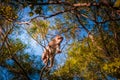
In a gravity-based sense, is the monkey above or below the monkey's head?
below

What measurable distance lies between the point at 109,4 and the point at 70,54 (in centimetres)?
1036

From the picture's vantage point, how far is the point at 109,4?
6.45m

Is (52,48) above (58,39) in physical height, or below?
below

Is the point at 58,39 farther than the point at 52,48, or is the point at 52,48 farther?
the point at 58,39

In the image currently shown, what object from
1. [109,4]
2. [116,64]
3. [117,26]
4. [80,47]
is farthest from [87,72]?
[109,4]

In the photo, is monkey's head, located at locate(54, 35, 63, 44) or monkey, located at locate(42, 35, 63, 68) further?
monkey's head, located at locate(54, 35, 63, 44)

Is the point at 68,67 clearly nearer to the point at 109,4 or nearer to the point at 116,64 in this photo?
the point at 116,64

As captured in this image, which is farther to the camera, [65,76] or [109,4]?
[65,76]

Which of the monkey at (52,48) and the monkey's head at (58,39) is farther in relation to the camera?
the monkey's head at (58,39)

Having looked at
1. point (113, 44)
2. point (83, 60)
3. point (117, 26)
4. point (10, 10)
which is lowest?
point (83, 60)

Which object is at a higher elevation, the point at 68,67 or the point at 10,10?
the point at 10,10

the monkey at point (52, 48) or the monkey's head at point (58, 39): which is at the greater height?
the monkey's head at point (58, 39)

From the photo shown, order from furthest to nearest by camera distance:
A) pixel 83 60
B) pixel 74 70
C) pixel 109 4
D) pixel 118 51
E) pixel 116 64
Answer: pixel 74 70 < pixel 83 60 < pixel 118 51 < pixel 116 64 < pixel 109 4

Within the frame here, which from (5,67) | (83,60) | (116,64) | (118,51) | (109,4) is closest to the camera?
(109,4)
